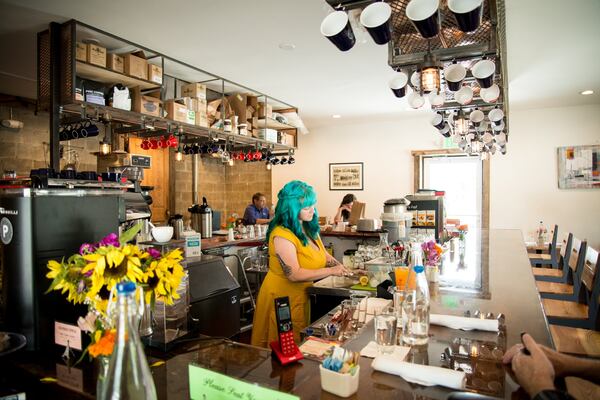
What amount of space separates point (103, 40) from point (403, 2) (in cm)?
338

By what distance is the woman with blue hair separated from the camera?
2375 mm

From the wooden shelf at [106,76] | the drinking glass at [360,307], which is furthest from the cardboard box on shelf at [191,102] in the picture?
the drinking glass at [360,307]

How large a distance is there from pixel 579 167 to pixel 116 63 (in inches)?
287

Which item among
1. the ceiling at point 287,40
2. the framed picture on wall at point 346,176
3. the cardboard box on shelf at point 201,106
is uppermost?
the ceiling at point 287,40

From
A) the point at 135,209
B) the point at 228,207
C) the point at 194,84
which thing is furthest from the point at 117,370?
the point at 228,207

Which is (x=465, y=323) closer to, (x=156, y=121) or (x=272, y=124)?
(x=156, y=121)

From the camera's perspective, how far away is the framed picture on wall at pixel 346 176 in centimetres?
848

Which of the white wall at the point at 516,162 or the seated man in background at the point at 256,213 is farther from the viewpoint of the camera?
the seated man in background at the point at 256,213

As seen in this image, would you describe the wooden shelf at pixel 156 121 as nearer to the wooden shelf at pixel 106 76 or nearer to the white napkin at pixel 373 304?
the wooden shelf at pixel 106 76

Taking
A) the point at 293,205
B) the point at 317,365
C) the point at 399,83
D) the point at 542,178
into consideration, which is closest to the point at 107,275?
the point at 317,365

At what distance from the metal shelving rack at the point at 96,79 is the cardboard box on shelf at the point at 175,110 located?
5 cm

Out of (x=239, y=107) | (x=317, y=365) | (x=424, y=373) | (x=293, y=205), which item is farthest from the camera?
(x=239, y=107)

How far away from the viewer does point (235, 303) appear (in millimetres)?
2889

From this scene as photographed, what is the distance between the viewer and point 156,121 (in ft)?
14.7
